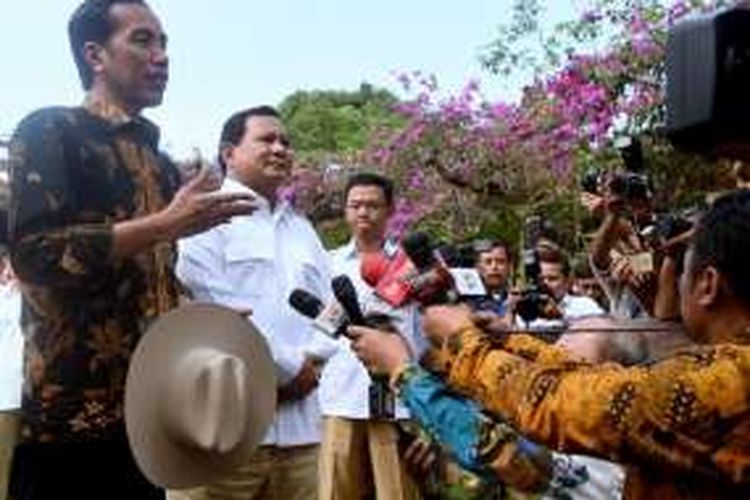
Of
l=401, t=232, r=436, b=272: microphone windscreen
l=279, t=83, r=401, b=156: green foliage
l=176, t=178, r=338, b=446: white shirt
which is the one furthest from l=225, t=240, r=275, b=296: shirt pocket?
l=279, t=83, r=401, b=156: green foliage

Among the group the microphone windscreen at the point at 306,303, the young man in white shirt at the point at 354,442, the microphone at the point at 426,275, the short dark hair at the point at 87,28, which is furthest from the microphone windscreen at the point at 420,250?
the young man in white shirt at the point at 354,442

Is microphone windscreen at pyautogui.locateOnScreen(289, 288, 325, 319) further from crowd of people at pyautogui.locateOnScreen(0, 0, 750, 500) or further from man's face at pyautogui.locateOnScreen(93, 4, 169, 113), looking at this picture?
man's face at pyautogui.locateOnScreen(93, 4, 169, 113)

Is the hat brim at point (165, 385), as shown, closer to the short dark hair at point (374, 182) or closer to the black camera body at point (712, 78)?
the black camera body at point (712, 78)

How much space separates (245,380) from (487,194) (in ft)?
31.5

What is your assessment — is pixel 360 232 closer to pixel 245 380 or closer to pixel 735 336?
pixel 245 380

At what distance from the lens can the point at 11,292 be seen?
5.82 meters

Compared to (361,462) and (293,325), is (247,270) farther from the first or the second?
(361,462)

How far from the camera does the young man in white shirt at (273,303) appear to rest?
4262 millimetres

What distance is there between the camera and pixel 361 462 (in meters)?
5.79

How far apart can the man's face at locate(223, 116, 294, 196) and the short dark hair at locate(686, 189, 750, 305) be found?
248cm

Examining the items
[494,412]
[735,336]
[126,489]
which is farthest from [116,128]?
[735,336]

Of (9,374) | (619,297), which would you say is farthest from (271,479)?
(9,374)

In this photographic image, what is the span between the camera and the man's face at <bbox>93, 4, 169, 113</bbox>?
132 inches

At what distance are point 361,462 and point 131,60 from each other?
9.31 ft
